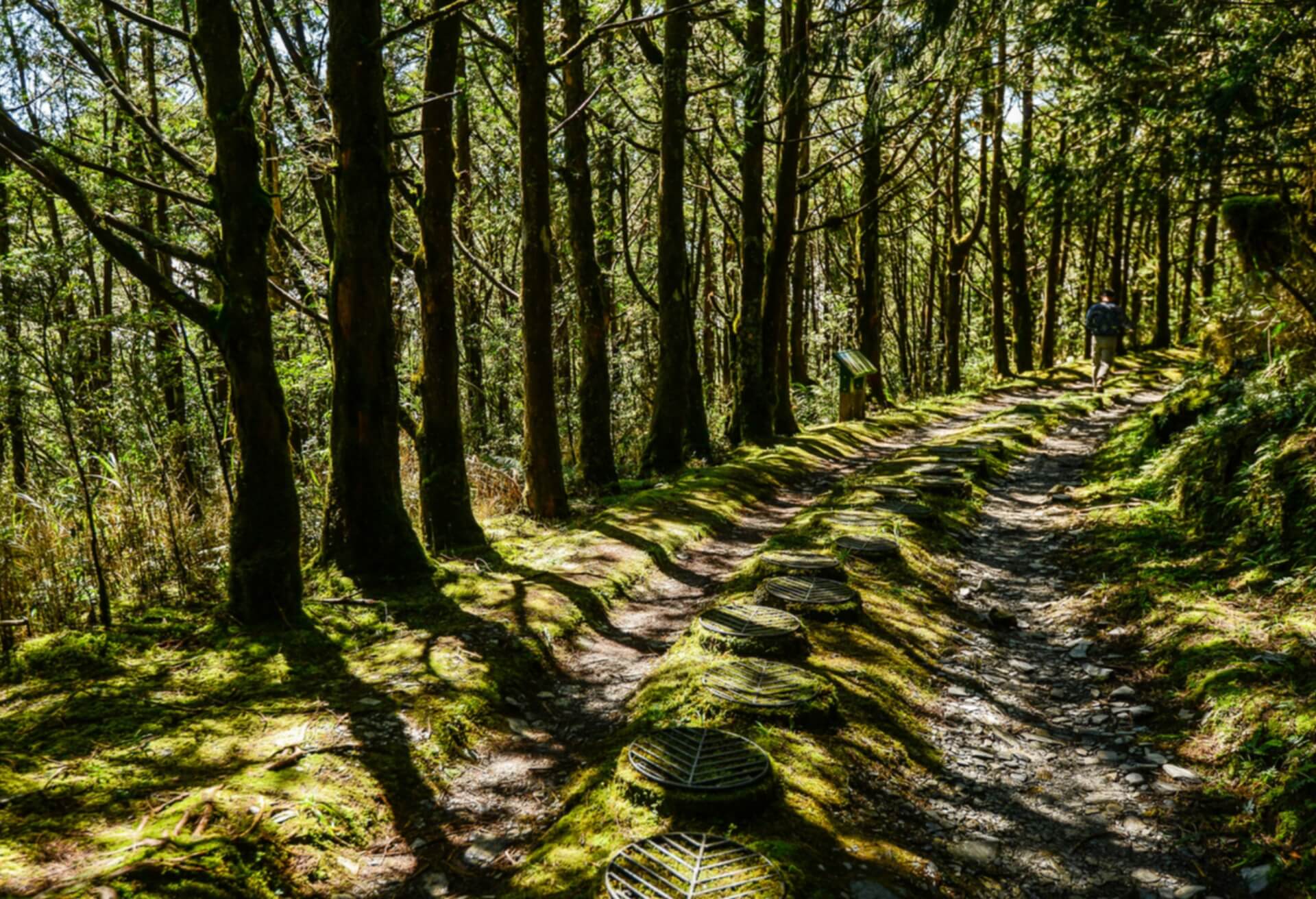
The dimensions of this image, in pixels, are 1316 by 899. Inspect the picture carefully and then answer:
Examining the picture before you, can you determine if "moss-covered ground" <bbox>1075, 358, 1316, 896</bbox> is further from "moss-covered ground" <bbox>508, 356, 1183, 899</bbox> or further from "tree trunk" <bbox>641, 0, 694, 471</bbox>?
"tree trunk" <bbox>641, 0, 694, 471</bbox>

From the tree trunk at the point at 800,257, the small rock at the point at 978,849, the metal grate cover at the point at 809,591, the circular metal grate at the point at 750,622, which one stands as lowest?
the small rock at the point at 978,849

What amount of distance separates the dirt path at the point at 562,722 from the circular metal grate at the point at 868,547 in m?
1.22

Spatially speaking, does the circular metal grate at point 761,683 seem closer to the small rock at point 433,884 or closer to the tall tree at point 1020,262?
the small rock at point 433,884

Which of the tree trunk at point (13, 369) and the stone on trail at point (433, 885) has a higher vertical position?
the tree trunk at point (13, 369)

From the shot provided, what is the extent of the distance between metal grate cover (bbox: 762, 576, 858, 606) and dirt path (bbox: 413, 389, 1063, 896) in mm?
870

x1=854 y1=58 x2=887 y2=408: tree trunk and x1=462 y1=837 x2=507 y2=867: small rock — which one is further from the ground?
x1=854 y1=58 x2=887 y2=408: tree trunk

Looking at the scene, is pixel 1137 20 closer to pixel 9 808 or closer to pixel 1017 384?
pixel 9 808

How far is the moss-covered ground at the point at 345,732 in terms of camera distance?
3.28m

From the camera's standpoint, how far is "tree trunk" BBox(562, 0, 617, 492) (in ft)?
35.0

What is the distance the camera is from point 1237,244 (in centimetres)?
831

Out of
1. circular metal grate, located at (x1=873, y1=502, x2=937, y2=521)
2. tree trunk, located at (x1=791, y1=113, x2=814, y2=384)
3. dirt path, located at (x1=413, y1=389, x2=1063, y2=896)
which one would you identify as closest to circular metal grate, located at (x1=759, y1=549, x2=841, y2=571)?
dirt path, located at (x1=413, y1=389, x2=1063, y2=896)

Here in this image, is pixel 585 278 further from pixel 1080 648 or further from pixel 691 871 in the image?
pixel 691 871

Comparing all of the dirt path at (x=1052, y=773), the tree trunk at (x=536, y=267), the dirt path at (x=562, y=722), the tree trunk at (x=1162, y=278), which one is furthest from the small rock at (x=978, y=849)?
the tree trunk at (x=1162, y=278)

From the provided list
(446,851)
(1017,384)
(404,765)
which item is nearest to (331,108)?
(404,765)
